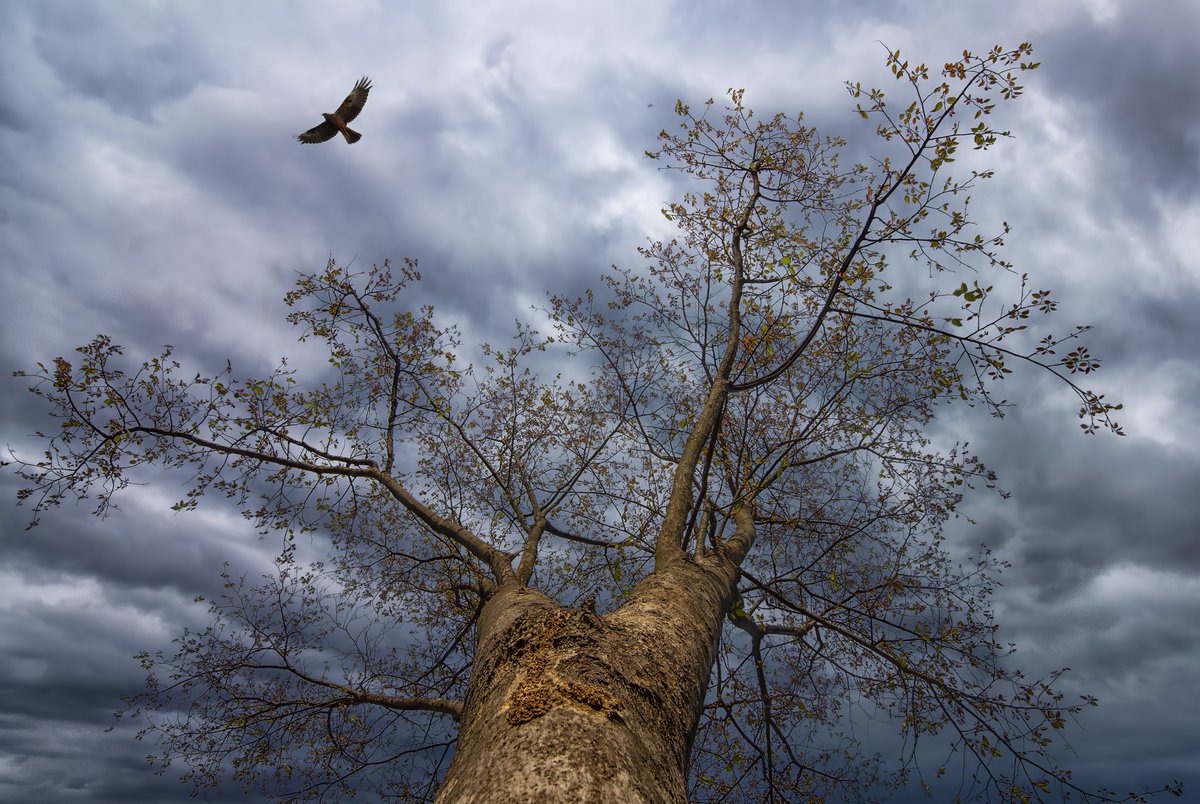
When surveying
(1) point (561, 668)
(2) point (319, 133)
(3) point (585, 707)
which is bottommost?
(3) point (585, 707)

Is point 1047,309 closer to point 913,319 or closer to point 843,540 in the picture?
point 913,319

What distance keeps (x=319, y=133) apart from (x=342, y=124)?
1.40ft

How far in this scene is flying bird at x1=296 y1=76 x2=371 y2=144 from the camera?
30.3 ft

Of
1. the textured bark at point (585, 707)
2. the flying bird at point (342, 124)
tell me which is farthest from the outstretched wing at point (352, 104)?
the textured bark at point (585, 707)

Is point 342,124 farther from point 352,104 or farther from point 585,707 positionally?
point 585,707

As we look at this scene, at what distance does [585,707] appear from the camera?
7.61ft

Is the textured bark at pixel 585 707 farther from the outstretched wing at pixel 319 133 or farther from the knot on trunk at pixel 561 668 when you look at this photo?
the outstretched wing at pixel 319 133

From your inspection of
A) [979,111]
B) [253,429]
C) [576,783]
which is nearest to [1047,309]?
[979,111]

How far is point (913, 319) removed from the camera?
5.93 meters

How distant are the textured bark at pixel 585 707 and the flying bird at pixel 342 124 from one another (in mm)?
8567

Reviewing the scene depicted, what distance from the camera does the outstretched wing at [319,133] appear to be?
9.29 metres

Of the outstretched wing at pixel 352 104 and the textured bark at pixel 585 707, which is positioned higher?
the outstretched wing at pixel 352 104

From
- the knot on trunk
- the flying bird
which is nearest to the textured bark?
the knot on trunk

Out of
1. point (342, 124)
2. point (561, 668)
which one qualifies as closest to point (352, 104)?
point (342, 124)
